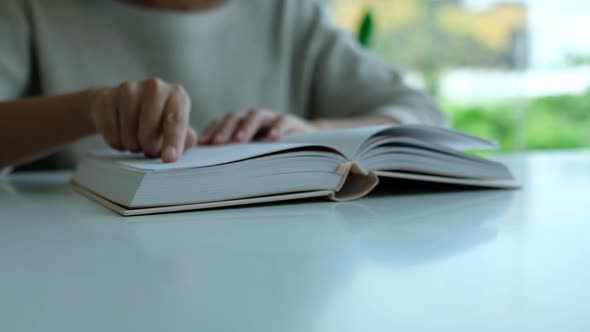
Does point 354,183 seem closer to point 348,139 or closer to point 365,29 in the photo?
point 348,139

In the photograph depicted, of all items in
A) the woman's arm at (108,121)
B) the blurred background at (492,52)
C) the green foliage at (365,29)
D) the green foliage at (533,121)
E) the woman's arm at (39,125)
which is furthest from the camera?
the green foliage at (533,121)

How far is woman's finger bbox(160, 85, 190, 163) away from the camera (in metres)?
0.63

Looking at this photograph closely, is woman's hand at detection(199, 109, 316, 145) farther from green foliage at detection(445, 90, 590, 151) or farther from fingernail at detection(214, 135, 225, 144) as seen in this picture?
green foliage at detection(445, 90, 590, 151)

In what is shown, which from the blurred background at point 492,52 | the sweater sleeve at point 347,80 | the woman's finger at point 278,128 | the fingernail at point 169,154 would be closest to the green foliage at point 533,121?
the blurred background at point 492,52

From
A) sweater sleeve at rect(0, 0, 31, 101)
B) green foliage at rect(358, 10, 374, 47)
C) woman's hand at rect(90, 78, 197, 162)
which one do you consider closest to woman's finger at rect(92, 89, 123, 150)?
woman's hand at rect(90, 78, 197, 162)

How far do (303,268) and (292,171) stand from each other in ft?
0.86

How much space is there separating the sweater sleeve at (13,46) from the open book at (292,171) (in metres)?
0.67

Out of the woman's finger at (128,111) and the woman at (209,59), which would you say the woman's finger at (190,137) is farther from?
the woman at (209,59)

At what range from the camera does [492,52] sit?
17.1 feet

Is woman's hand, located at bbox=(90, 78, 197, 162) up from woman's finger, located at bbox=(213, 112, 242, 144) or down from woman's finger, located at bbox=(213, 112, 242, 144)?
down

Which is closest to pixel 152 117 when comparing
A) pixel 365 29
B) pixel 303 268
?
pixel 303 268

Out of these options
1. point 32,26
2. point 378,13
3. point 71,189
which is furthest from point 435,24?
point 71,189

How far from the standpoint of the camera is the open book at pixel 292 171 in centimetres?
56

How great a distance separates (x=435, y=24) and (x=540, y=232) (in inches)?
197
